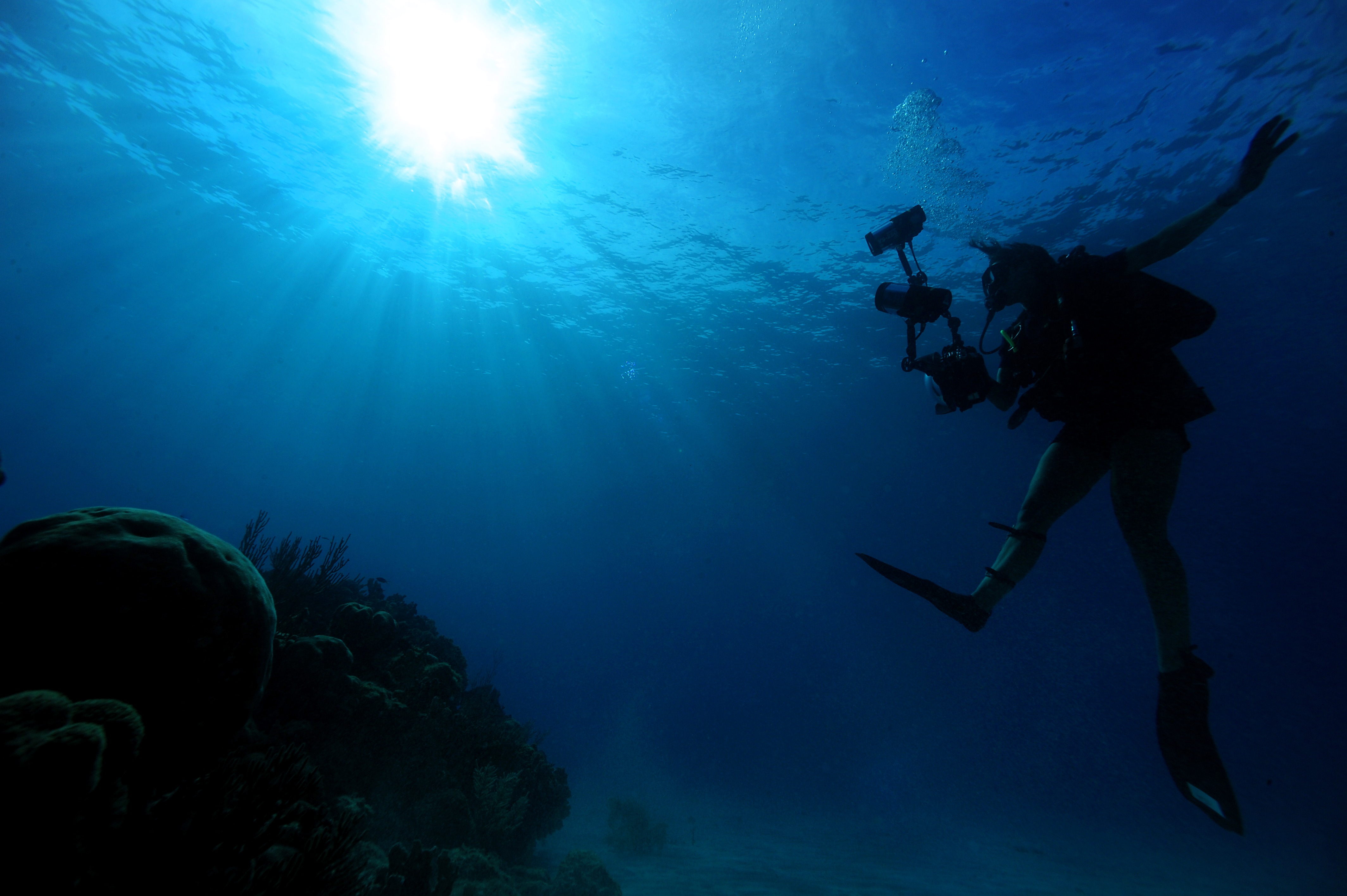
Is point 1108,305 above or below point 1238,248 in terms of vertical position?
below

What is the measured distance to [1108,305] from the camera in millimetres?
3586

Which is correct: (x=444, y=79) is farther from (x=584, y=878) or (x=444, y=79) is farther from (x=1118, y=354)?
(x=584, y=878)

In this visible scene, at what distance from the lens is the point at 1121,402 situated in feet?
11.3

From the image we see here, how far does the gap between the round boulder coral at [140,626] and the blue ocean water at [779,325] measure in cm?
1021

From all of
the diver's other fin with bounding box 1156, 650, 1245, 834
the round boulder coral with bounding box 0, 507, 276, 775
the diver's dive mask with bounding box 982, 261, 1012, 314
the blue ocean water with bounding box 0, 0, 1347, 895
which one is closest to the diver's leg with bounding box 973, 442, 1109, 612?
the diver's other fin with bounding box 1156, 650, 1245, 834

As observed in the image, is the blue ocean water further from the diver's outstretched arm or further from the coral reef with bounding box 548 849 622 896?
the diver's outstretched arm

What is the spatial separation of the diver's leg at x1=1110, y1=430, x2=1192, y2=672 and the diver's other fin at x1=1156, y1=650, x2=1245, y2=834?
4.0 inches

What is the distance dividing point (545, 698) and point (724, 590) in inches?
1083

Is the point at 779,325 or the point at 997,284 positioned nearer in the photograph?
the point at 997,284

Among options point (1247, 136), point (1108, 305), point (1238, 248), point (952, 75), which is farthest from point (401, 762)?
point (1238, 248)

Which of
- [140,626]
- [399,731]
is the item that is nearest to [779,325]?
[399,731]

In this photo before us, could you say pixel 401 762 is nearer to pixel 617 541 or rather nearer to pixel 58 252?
pixel 58 252

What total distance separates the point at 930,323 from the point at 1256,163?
203 centimetres

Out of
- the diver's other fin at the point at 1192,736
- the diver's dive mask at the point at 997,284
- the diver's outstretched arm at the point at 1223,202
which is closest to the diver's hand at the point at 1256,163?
the diver's outstretched arm at the point at 1223,202
